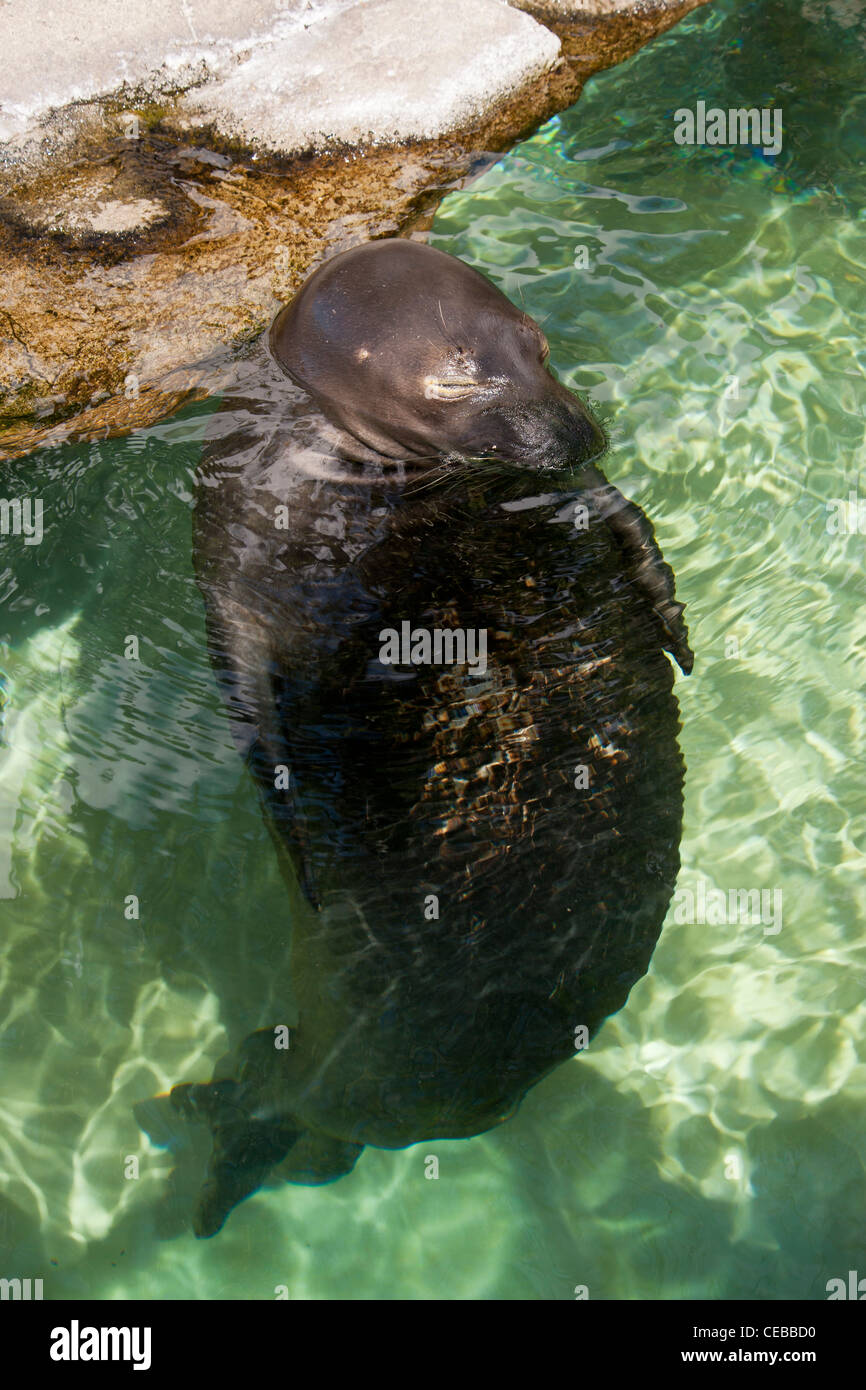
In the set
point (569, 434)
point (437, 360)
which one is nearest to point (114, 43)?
point (437, 360)

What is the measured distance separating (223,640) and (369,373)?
113 cm

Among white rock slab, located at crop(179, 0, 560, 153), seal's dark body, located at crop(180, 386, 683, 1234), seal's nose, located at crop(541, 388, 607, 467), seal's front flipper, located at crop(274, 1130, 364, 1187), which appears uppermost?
white rock slab, located at crop(179, 0, 560, 153)

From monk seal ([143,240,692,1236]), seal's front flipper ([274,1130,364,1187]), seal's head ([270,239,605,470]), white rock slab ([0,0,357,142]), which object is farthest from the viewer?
white rock slab ([0,0,357,142])

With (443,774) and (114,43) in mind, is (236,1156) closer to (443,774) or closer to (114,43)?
(443,774)

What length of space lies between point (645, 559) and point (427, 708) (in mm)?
1034

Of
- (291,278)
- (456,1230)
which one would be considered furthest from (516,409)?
(456,1230)

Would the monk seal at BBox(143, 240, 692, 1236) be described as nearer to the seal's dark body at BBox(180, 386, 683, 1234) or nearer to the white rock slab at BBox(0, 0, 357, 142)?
the seal's dark body at BBox(180, 386, 683, 1234)

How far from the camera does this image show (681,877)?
181 inches

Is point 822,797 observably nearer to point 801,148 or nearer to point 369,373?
point 369,373

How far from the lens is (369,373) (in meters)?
3.87

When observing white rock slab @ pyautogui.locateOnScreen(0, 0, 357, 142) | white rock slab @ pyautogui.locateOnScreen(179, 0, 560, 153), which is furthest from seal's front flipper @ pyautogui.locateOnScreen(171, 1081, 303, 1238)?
white rock slab @ pyautogui.locateOnScreen(0, 0, 357, 142)

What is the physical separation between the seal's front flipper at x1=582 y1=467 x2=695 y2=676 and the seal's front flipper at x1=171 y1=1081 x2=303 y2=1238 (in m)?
2.32

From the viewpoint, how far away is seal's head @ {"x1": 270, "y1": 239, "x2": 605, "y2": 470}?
3.73 metres

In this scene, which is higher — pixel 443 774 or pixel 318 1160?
pixel 443 774
